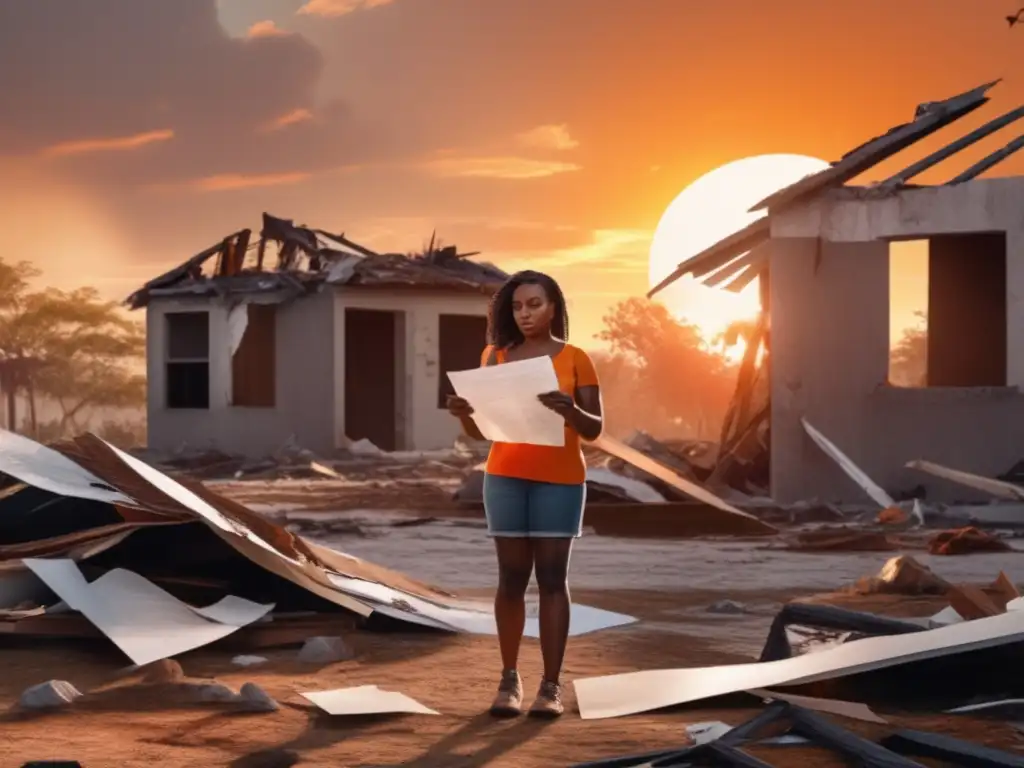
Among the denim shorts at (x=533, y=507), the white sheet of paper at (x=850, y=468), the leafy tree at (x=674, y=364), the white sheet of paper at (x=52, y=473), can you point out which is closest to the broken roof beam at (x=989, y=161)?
the white sheet of paper at (x=850, y=468)

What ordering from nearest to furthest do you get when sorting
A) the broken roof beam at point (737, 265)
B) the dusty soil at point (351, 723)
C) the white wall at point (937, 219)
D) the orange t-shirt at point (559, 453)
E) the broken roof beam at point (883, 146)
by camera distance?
the dusty soil at point (351, 723), the orange t-shirt at point (559, 453), the white wall at point (937, 219), the broken roof beam at point (883, 146), the broken roof beam at point (737, 265)

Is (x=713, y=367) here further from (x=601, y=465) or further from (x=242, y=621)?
(x=242, y=621)

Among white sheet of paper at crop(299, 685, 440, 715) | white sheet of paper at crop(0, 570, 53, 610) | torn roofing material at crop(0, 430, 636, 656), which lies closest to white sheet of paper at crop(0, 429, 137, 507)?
torn roofing material at crop(0, 430, 636, 656)

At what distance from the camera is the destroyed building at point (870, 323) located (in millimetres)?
15180

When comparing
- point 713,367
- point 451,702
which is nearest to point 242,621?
point 451,702

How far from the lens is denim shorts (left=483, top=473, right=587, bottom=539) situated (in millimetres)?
5250

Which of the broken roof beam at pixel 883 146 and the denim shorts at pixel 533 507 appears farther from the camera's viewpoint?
the broken roof beam at pixel 883 146

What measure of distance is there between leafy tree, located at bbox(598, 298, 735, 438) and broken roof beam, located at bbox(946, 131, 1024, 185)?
193 feet

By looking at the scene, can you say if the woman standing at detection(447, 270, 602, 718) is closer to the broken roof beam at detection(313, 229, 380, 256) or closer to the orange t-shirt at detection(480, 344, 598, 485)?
the orange t-shirt at detection(480, 344, 598, 485)

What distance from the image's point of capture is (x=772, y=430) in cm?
1567

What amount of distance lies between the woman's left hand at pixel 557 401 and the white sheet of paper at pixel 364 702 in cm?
127

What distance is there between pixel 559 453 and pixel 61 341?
55727mm

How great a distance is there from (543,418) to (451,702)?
4.17 feet

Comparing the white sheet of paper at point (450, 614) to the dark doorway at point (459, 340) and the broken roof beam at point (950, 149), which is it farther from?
the dark doorway at point (459, 340)
